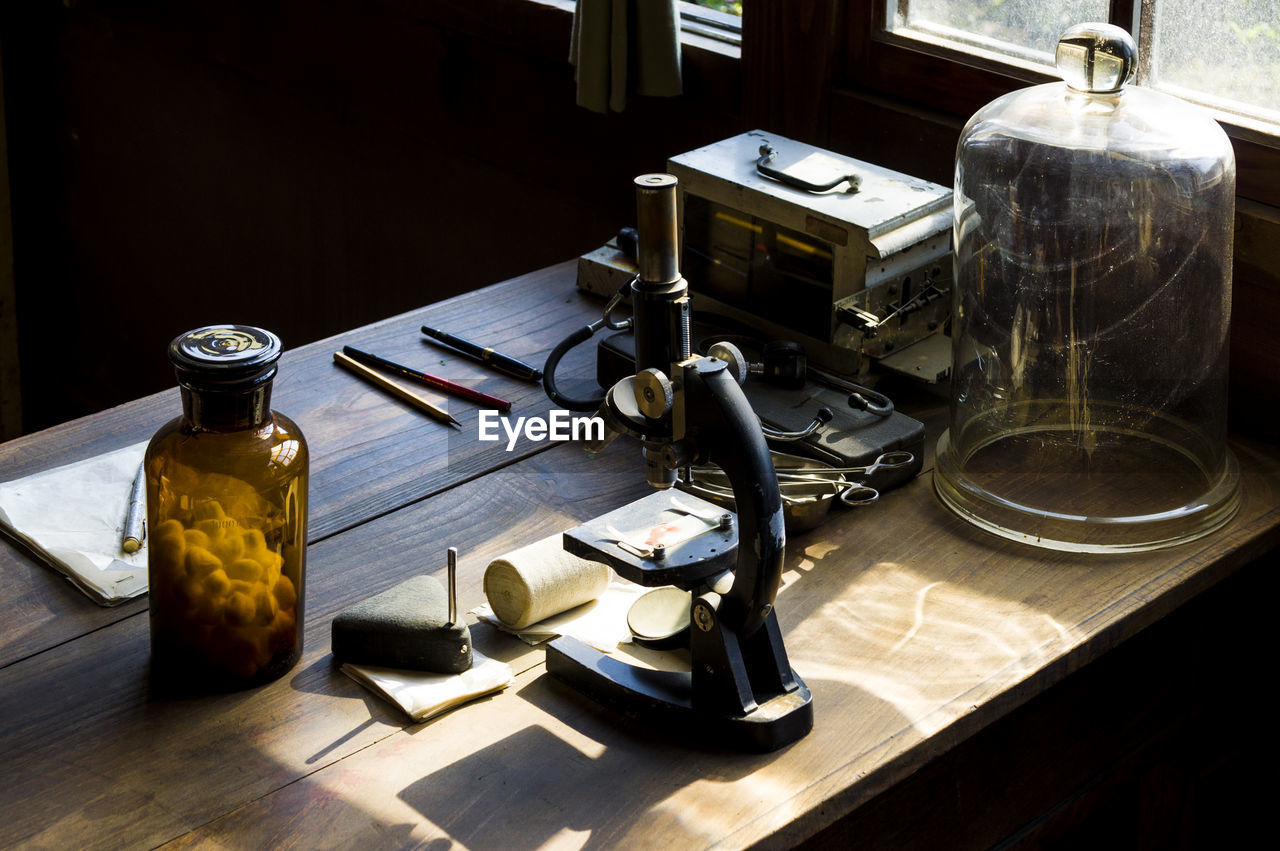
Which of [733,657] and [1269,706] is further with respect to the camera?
[1269,706]

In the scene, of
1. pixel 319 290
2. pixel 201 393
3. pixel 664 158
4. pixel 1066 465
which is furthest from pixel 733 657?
pixel 319 290

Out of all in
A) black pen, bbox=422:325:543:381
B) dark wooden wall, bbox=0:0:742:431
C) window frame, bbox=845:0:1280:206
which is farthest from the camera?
dark wooden wall, bbox=0:0:742:431

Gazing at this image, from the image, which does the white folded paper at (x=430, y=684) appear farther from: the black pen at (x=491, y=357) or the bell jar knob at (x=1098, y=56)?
the bell jar knob at (x=1098, y=56)

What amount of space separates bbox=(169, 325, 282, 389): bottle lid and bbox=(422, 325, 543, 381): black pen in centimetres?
57

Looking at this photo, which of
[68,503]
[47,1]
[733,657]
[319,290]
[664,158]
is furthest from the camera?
[47,1]

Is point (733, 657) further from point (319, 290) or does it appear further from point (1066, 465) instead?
point (319, 290)

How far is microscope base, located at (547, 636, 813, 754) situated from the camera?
3.41 feet

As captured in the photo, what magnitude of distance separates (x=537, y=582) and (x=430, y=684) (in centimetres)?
12

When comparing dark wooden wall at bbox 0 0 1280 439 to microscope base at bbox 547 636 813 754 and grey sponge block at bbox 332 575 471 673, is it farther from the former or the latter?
grey sponge block at bbox 332 575 471 673

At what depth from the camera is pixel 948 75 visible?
1709mm

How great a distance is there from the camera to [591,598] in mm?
1224

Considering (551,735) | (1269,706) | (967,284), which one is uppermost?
(967,284)

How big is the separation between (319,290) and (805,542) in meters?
2.05

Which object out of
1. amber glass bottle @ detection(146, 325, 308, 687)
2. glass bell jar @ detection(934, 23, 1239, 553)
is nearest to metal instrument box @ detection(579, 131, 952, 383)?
glass bell jar @ detection(934, 23, 1239, 553)
